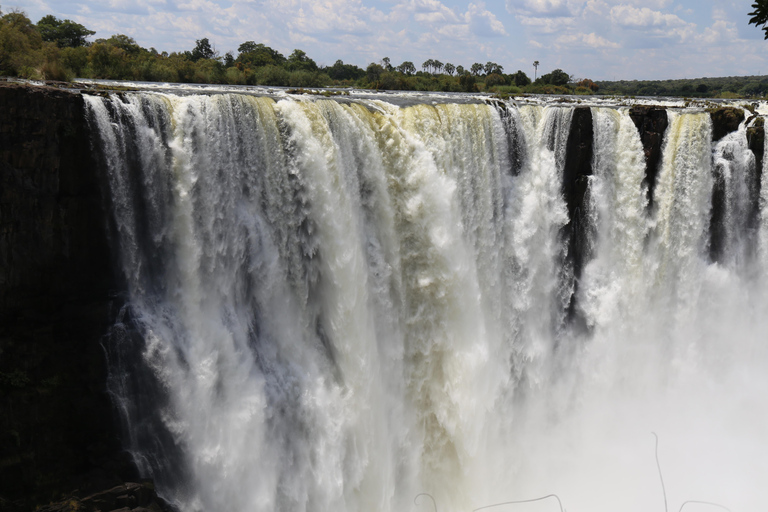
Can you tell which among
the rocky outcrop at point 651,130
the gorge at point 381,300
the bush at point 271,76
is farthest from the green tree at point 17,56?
the rocky outcrop at point 651,130

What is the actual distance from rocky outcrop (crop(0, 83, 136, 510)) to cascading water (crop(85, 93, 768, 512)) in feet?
1.59

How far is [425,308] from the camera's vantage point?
1325cm

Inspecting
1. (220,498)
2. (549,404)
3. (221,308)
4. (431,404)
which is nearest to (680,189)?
(549,404)

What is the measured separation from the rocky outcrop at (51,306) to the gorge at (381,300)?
0.04 meters

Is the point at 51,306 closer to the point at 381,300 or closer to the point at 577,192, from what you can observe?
the point at 381,300

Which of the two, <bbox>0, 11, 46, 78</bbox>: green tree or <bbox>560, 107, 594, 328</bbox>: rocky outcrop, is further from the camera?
A: <bbox>560, 107, 594, 328</bbox>: rocky outcrop

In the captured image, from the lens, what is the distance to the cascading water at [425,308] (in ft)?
34.9

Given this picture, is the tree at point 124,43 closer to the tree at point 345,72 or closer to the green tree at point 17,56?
the green tree at point 17,56

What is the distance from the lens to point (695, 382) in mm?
16625

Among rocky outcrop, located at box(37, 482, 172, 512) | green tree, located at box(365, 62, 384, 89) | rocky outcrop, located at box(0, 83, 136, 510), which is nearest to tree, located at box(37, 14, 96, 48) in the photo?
green tree, located at box(365, 62, 384, 89)

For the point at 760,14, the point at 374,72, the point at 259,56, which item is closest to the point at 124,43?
the point at 259,56

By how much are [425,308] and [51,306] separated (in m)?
7.51

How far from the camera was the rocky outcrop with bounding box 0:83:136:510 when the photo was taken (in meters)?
9.51

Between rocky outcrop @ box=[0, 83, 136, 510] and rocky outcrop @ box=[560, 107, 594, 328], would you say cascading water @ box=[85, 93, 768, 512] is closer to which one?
rocky outcrop @ box=[560, 107, 594, 328]
